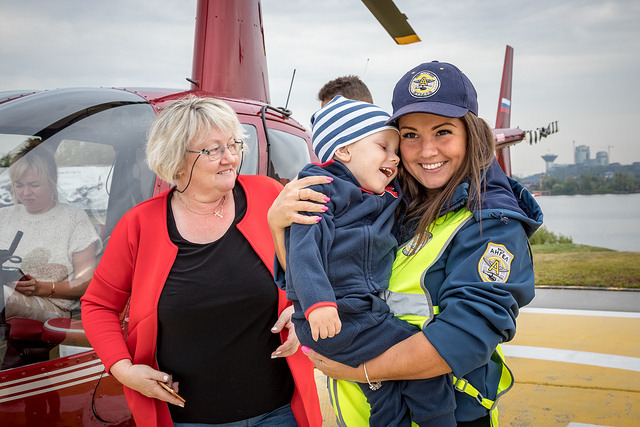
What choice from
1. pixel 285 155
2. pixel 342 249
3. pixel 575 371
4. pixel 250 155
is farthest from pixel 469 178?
pixel 575 371

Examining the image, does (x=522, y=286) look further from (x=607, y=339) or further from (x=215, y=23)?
(x=607, y=339)

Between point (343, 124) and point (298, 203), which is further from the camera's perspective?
point (343, 124)

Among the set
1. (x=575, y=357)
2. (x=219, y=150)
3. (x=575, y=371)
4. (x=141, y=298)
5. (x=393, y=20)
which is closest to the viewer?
(x=141, y=298)

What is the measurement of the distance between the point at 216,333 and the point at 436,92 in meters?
1.20

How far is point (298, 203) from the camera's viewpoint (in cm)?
151

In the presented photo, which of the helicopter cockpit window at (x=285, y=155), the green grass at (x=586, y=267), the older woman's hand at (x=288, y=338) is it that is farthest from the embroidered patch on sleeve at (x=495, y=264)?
the green grass at (x=586, y=267)

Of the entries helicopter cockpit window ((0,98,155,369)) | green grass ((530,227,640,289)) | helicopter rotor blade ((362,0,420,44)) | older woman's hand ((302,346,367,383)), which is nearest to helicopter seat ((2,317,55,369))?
helicopter cockpit window ((0,98,155,369))

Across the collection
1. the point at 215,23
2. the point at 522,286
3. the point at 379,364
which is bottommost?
the point at 379,364

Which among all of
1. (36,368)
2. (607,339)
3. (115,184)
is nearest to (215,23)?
(115,184)

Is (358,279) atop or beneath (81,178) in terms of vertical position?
beneath

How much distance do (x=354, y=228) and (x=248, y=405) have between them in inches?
35.2

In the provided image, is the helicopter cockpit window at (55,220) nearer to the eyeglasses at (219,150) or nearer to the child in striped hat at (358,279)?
the eyeglasses at (219,150)

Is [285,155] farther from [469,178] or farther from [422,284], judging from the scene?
[422,284]

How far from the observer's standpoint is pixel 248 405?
6.30 feet
